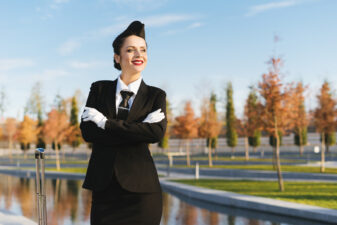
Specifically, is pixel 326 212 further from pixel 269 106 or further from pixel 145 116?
pixel 145 116

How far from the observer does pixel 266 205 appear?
1142cm

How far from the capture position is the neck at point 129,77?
341 cm

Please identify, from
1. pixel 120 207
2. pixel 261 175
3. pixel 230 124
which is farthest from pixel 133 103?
pixel 230 124

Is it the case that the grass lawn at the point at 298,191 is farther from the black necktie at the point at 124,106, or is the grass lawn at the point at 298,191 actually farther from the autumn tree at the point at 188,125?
the autumn tree at the point at 188,125

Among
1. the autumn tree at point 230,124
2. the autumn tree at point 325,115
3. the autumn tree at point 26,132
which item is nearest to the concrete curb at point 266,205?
the autumn tree at point 325,115

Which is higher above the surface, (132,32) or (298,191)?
(132,32)

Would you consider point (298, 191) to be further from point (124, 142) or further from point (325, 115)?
point (124, 142)

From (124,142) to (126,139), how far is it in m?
0.04

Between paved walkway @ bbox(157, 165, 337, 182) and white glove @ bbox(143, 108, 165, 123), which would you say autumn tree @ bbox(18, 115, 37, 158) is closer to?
paved walkway @ bbox(157, 165, 337, 182)

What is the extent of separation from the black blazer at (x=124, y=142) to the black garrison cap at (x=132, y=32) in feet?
1.36

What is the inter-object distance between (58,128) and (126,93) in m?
30.4

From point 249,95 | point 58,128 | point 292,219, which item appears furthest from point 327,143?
point 292,219

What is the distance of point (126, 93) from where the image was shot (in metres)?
3.32

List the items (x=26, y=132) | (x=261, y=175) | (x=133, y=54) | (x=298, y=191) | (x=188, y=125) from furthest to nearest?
1. (x=26, y=132)
2. (x=188, y=125)
3. (x=261, y=175)
4. (x=298, y=191)
5. (x=133, y=54)
